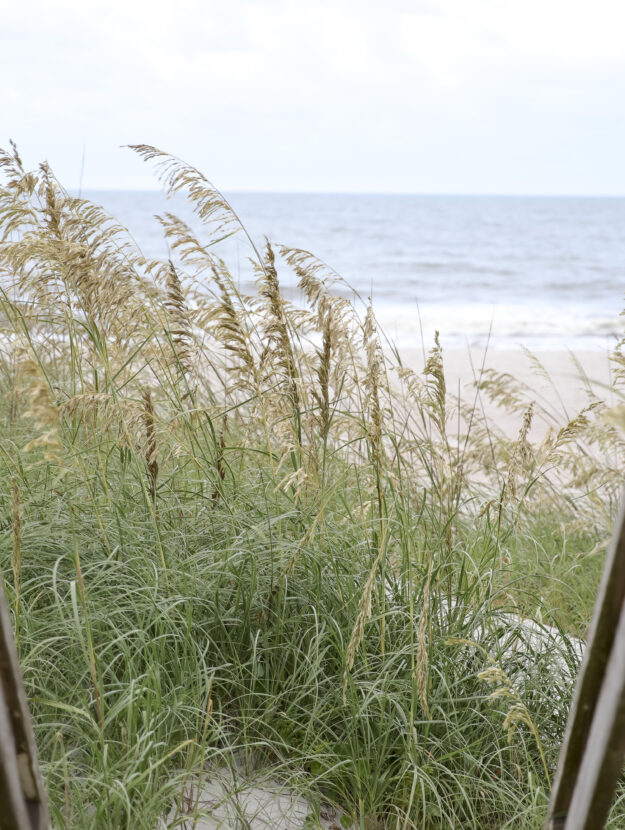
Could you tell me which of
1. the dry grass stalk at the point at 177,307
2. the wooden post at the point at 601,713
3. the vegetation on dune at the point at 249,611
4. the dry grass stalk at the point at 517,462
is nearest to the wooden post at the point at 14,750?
the vegetation on dune at the point at 249,611

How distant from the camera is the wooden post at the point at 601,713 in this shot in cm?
95

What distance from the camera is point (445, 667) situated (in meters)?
2.12

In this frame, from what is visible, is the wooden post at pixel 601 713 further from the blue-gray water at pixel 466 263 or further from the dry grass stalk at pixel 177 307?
the blue-gray water at pixel 466 263

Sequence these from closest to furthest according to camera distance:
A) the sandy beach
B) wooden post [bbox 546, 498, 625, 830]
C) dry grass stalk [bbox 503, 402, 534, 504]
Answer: wooden post [bbox 546, 498, 625, 830] < dry grass stalk [bbox 503, 402, 534, 504] < the sandy beach

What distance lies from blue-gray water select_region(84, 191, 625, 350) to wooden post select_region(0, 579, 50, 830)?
2.27 meters

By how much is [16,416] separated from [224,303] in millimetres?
1827

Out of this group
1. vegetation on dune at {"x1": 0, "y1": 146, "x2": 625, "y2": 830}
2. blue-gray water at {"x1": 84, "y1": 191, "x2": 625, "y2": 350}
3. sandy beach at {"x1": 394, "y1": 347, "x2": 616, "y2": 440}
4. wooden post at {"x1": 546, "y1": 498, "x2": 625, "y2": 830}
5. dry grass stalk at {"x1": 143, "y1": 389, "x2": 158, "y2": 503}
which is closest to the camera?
wooden post at {"x1": 546, "y1": 498, "x2": 625, "y2": 830}

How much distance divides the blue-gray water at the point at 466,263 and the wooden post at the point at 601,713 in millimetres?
2315

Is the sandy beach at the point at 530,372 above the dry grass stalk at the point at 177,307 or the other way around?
the other way around

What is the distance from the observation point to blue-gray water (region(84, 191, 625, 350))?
57.5ft

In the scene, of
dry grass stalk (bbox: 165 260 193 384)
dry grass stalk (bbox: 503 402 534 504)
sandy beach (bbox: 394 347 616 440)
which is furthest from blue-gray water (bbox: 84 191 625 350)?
dry grass stalk (bbox: 503 402 534 504)

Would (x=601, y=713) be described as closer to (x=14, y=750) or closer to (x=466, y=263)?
(x=14, y=750)

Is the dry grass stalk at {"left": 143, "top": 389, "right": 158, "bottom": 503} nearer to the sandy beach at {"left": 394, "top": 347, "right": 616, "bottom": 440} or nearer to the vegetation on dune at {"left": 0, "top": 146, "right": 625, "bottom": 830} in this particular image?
the vegetation on dune at {"left": 0, "top": 146, "right": 625, "bottom": 830}

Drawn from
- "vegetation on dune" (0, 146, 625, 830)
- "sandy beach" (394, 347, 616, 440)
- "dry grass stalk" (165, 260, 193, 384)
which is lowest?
"sandy beach" (394, 347, 616, 440)
